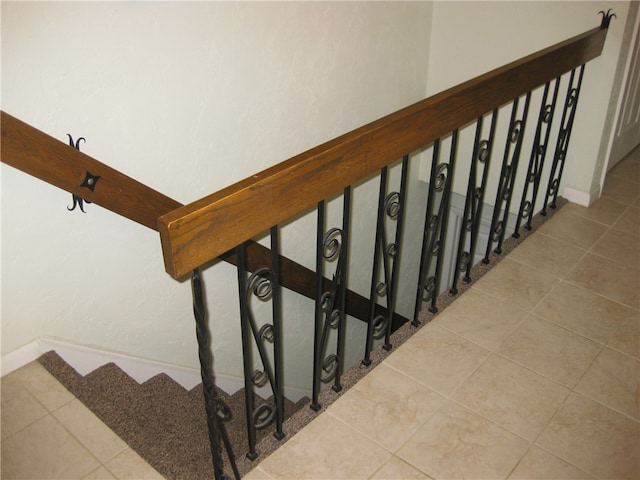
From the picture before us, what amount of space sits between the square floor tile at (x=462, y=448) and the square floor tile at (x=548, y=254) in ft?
3.24

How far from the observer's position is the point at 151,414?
2.39 m

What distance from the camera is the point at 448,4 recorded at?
3439 mm

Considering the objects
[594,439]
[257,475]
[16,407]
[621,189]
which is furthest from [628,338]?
[16,407]

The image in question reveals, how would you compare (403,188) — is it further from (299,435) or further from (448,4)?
(448,4)

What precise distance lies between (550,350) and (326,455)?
964 millimetres

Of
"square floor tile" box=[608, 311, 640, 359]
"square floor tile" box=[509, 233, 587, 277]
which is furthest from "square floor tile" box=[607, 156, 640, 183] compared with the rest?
"square floor tile" box=[608, 311, 640, 359]

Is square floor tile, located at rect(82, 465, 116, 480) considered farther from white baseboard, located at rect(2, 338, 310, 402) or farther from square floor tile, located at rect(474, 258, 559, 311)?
square floor tile, located at rect(474, 258, 559, 311)

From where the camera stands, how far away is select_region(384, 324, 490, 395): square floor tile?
2.10 meters

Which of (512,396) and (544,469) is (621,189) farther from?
(544,469)

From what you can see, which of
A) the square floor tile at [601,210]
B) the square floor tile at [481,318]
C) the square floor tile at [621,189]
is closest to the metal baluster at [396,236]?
the square floor tile at [481,318]

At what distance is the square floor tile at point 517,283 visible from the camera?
2.48 m

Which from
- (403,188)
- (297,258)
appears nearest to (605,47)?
(403,188)

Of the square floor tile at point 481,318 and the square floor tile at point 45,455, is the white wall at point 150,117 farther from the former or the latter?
the square floor tile at point 481,318

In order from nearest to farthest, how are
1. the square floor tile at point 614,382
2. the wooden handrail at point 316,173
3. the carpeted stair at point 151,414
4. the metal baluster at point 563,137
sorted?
the wooden handrail at point 316,173 → the square floor tile at point 614,382 → the carpeted stair at point 151,414 → the metal baluster at point 563,137
